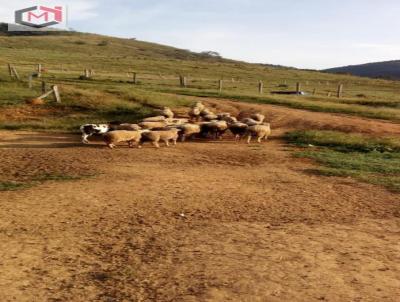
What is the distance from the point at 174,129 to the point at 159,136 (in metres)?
0.92

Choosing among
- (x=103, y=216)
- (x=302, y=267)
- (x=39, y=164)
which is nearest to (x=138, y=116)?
(x=39, y=164)

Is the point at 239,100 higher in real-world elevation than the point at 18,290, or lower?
higher

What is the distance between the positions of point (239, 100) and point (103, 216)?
2012 cm

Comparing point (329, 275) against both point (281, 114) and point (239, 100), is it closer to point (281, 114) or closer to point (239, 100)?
point (281, 114)

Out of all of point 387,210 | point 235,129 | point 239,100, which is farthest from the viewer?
point 239,100

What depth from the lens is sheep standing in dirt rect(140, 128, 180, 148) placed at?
17.7 metres

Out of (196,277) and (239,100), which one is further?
(239,100)

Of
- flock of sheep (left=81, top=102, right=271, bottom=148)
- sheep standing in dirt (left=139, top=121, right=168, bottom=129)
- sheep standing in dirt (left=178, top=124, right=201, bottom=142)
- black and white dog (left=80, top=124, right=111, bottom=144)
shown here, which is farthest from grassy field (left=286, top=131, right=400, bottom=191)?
black and white dog (left=80, top=124, right=111, bottom=144)

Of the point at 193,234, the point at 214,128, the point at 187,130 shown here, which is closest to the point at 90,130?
the point at 187,130

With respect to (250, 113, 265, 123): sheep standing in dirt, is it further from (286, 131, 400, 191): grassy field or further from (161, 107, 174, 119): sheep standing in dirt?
(161, 107, 174, 119): sheep standing in dirt

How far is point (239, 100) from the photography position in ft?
94.9

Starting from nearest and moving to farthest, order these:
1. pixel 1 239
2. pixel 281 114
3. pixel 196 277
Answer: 1. pixel 196 277
2. pixel 1 239
3. pixel 281 114

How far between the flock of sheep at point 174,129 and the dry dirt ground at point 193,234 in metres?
2.40

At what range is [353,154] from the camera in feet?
57.4
